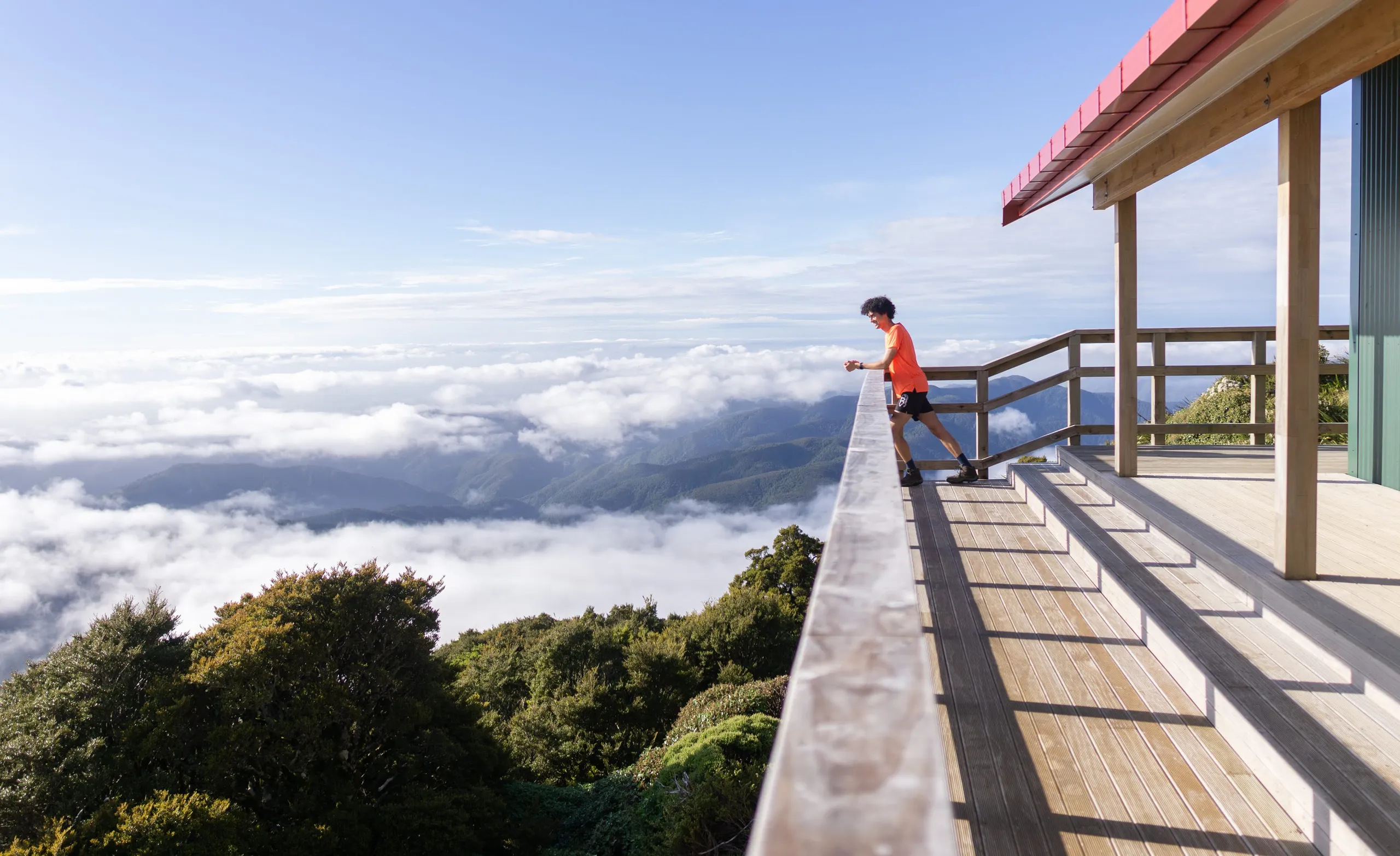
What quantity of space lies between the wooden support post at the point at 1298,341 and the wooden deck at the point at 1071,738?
96cm

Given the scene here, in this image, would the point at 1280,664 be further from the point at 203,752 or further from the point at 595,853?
the point at 203,752

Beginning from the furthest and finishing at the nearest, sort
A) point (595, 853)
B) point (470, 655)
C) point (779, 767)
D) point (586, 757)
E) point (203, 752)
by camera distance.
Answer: point (470, 655) < point (586, 757) < point (203, 752) < point (595, 853) < point (779, 767)

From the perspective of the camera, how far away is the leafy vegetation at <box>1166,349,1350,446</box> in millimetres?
11315

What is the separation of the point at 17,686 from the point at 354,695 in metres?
4.53

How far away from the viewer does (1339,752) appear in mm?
2568

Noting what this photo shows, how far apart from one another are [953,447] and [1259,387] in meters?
3.67

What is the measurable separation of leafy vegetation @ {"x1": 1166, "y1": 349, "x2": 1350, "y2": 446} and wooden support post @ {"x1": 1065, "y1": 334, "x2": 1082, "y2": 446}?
2897mm

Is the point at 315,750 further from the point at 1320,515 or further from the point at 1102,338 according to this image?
the point at 1320,515

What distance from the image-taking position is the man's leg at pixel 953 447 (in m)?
7.06

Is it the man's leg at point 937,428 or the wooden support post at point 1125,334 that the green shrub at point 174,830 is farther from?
the wooden support post at point 1125,334

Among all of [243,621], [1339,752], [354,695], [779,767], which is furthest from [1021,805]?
[243,621]

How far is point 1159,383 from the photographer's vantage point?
7.82 metres

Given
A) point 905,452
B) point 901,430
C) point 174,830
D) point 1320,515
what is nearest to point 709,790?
point 905,452

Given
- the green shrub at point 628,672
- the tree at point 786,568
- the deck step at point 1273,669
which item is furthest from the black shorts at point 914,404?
the tree at point 786,568
